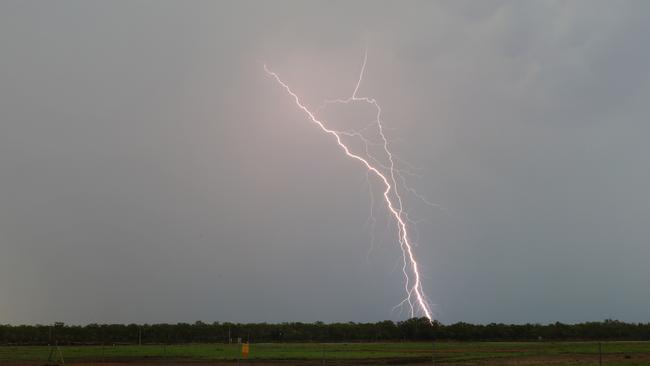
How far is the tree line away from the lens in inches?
3521

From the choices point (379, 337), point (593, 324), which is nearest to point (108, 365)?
point (379, 337)

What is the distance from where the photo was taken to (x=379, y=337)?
94.1m

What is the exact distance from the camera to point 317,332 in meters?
95.6

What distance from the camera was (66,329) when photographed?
317 ft

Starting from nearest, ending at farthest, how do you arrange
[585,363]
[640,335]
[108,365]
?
[585,363]
[108,365]
[640,335]

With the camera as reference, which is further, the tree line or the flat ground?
the tree line

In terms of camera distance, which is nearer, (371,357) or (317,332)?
(371,357)

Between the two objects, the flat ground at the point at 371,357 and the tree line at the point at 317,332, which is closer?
the flat ground at the point at 371,357

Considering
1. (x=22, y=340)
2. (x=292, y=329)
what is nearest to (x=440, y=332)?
(x=292, y=329)

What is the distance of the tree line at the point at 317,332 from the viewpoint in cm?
8944

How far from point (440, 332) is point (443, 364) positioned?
189 feet

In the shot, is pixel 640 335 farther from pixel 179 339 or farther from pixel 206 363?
pixel 206 363

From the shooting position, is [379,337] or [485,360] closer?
[485,360]

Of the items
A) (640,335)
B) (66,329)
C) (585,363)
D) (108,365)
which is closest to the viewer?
(585,363)
